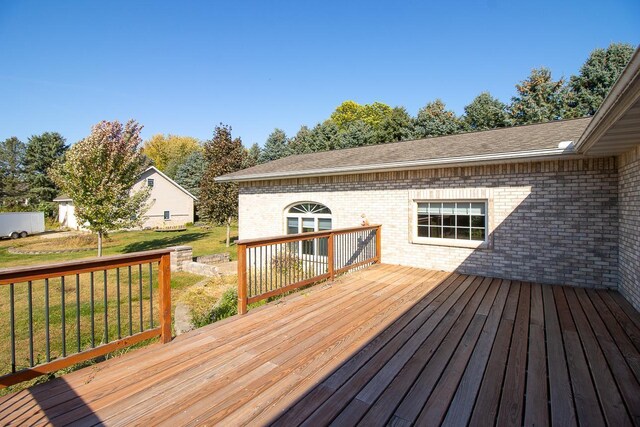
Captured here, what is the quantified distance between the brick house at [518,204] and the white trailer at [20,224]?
25344 mm

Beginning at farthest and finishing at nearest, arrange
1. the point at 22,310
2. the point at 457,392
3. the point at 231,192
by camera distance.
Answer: the point at 231,192 < the point at 22,310 < the point at 457,392

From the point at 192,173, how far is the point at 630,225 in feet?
126

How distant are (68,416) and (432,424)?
248 centimetres

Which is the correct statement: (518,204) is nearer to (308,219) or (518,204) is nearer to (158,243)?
(308,219)

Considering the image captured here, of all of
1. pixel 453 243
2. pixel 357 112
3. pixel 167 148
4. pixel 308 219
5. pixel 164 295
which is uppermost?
pixel 357 112

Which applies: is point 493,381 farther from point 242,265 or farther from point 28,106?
point 28,106

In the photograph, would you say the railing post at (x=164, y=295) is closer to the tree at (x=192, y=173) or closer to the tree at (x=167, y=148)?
the tree at (x=192, y=173)

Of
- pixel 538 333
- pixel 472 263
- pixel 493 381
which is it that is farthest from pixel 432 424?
pixel 472 263

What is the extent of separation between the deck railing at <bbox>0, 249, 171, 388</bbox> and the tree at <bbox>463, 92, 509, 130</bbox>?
83.1 feet

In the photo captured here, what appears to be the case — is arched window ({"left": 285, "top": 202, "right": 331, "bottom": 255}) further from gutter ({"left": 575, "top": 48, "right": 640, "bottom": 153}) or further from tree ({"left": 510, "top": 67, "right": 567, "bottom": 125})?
tree ({"left": 510, "top": 67, "right": 567, "bottom": 125})

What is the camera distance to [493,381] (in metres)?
2.46

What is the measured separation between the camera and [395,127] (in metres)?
26.7

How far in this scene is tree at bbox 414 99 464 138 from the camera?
24.2 meters

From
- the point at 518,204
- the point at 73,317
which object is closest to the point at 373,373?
the point at 518,204
